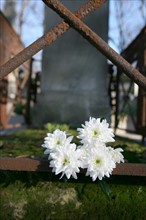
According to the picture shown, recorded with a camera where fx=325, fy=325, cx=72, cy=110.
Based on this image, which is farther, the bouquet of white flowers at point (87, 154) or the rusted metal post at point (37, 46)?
the rusted metal post at point (37, 46)

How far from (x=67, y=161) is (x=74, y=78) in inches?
158

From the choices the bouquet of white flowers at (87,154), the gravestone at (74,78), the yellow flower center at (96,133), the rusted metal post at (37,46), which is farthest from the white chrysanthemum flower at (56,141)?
the gravestone at (74,78)

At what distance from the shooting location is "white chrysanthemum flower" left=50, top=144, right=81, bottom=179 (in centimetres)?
128

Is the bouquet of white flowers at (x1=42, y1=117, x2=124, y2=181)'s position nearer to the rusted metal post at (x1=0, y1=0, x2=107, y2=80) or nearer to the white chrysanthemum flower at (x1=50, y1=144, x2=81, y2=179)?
Answer: the white chrysanthemum flower at (x1=50, y1=144, x2=81, y2=179)

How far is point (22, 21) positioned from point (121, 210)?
20.1m

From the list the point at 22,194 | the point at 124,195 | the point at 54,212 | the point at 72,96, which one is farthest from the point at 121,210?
the point at 72,96

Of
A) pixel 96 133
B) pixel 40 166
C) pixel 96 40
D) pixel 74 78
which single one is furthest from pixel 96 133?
pixel 74 78

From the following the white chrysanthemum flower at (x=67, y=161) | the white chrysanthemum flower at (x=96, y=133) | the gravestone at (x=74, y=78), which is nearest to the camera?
the white chrysanthemum flower at (x=67, y=161)

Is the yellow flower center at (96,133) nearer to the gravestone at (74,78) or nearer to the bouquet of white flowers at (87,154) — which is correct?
the bouquet of white flowers at (87,154)

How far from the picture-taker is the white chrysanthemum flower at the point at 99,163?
1.30 metres

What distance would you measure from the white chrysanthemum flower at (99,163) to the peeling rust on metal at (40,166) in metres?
0.08

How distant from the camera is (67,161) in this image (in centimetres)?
129

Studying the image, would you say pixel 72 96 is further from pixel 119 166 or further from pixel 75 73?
pixel 119 166

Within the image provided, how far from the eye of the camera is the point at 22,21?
20359mm
